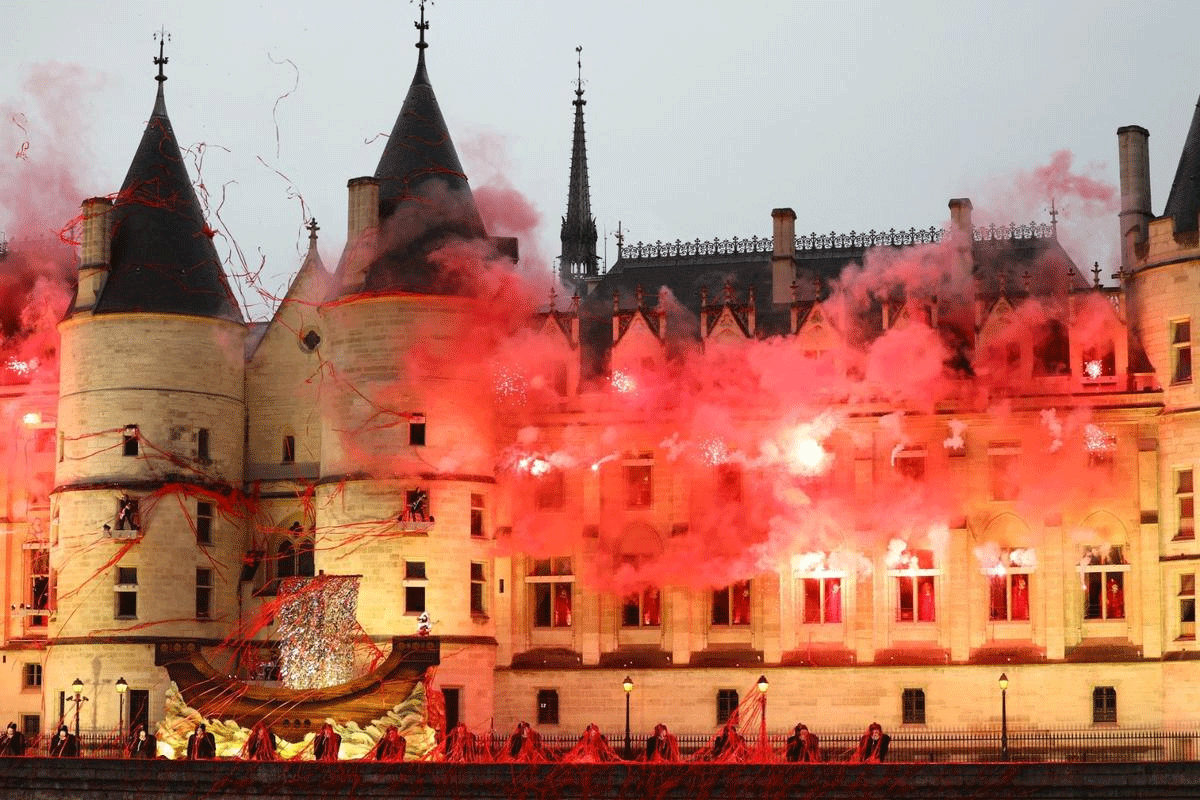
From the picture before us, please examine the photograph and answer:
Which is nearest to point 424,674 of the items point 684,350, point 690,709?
point 690,709

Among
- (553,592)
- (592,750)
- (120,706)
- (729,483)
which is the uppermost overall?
(729,483)

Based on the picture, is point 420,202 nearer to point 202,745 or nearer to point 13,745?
point 202,745

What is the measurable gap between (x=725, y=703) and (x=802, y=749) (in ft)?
41.4

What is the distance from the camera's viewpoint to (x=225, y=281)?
73.6 metres

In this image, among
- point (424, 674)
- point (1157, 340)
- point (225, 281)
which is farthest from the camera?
point (225, 281)

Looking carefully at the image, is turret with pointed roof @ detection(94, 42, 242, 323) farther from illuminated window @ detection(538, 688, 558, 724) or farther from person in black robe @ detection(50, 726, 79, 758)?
illuminated window @ detection(538, 688, 558, 724)

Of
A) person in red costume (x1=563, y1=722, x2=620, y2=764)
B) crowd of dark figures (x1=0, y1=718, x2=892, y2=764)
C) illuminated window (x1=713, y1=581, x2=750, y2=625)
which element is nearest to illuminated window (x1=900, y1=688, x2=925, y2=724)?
crowd of dark figures (x1=0, y1=718, x2=892, y2=764)

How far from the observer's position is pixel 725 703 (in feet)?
227

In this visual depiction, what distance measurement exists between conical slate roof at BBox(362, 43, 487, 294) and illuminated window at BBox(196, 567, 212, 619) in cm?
1039

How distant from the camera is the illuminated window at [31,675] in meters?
74.7

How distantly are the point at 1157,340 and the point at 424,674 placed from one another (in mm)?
23160

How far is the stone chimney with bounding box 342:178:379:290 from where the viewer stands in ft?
231

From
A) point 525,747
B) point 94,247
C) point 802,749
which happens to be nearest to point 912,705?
point 802,749

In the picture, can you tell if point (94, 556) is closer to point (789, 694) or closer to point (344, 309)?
point (344, 309)
